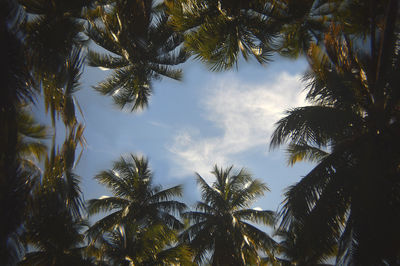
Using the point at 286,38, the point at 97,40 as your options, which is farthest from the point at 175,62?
the point at 286,38

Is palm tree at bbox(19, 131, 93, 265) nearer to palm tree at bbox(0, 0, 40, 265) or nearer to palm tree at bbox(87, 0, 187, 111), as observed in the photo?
palm tree at bbox(0, 0, 40, 265)

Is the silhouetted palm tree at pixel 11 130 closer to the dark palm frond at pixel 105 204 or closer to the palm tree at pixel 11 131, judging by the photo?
the palm tree at pixel 11 131

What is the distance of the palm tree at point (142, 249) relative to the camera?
7.58 metres

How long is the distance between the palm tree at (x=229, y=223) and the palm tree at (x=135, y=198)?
1079 mm

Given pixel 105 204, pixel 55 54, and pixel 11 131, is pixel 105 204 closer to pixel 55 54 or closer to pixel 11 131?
pixel 55 54

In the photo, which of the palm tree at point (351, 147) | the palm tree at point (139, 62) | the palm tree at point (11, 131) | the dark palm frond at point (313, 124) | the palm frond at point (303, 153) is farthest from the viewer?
the palm frond at point (303, 153)

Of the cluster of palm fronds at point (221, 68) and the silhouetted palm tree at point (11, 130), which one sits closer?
the silhouetted palm tree at point (11, 130)

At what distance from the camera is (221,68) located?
5.91 meters

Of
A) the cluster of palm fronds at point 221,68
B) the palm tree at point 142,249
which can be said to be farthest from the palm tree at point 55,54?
the palm tree at point 142,249

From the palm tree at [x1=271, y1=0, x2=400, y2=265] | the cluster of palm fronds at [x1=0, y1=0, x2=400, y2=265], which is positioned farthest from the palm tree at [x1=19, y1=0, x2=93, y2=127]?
the palm tree at [x1=271, y1=0, x2=400, y2=265]

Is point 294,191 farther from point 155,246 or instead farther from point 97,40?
point 97,40

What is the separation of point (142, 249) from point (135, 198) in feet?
17.0

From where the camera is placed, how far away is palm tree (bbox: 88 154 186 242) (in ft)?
39.2

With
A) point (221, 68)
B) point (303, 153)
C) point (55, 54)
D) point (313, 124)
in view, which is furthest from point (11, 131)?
point (303, 153)
